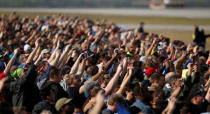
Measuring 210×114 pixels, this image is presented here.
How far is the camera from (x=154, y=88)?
631 centimetres

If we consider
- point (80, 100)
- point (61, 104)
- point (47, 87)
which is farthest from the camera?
point (80, 100)

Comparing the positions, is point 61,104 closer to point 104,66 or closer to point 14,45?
point 104,66

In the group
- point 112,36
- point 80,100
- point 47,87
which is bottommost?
point 112,36

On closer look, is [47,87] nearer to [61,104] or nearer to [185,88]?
[61,104]

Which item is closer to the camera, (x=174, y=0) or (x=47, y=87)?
(x=47, y=87)

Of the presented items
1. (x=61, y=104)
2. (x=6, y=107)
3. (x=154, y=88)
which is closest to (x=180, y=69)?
(x=154, y=88)

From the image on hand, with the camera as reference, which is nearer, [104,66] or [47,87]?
[47,87]

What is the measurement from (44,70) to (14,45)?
6273mm

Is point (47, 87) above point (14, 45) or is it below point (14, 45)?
above

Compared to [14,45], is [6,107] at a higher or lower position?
higher

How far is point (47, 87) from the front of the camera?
6.14 m

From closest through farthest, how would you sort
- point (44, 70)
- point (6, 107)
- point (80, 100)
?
1. point (6, 107)
2. point (80, 100)
3. point (44, 70)

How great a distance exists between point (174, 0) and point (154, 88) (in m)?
107

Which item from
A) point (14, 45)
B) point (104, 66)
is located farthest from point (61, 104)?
point (14, 45)
